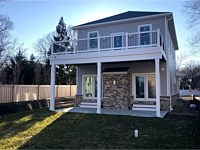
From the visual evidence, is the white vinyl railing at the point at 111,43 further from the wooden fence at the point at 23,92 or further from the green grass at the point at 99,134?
the green grass at the point at 99,134

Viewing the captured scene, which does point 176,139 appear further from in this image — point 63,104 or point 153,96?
point 63,104

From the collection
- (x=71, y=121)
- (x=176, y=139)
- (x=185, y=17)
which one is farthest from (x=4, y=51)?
(x=176, y=139)

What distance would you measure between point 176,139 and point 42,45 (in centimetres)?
3164

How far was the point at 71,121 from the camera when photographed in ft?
29.2

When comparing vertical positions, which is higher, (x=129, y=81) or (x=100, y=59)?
(x=100, y=59)

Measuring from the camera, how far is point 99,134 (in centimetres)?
682

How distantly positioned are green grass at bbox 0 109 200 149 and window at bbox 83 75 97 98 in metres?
5.32

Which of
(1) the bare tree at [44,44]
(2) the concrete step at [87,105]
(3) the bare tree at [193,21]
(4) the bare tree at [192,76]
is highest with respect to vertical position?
(1) the bare tree at [44,44]

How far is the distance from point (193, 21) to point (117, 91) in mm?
7509

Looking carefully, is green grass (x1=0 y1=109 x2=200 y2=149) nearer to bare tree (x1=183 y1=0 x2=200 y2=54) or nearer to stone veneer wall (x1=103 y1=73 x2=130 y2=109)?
stone veneer wall (x1=103 y1=73 x2=130 y2=109)

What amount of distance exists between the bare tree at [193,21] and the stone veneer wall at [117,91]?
586 cm

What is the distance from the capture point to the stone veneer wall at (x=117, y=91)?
12.8 meters

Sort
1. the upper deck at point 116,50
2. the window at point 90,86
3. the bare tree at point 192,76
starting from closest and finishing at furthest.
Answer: the upper deck at point 116,50, the window at point 90,86, the bare tree at point 192,76

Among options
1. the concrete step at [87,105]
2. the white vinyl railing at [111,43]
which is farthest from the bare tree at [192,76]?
the concrete step at [87,105]
